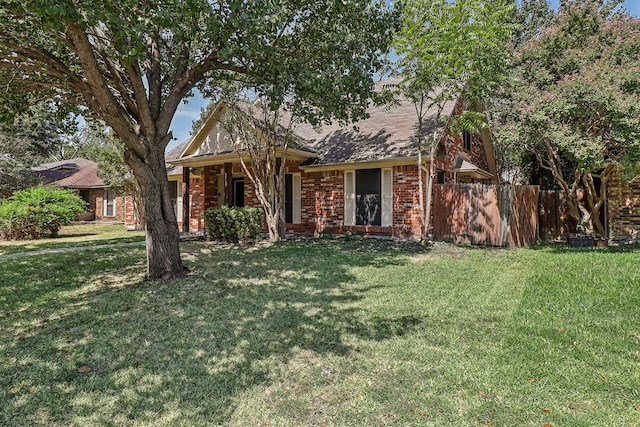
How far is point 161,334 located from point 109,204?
23879mm

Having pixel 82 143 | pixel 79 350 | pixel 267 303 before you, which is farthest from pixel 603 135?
pixel 82 143

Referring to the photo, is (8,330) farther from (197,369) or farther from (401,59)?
(401,59)

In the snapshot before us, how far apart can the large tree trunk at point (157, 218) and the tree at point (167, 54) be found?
2 cm

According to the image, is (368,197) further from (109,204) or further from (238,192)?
(109,204)

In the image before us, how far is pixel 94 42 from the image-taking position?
780 cm

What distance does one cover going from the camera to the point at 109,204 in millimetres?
24859

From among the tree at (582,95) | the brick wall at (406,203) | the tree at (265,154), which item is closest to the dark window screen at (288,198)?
the tree at (265,154)

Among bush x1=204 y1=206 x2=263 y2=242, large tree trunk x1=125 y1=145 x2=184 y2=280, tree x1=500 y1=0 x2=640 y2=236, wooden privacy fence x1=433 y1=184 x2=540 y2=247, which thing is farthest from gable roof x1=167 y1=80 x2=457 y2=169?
large tree trunk x1=125 y1=145 x2=184 y2=280

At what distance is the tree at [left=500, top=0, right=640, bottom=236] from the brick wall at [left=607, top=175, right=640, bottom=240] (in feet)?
4.15

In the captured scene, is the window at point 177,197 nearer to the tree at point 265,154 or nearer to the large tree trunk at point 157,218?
the tree at point 265,154

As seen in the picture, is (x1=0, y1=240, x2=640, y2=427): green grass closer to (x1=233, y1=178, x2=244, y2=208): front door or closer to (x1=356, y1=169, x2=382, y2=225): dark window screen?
(x1=356, y1=169, x2=382, y2=225): dark window screen

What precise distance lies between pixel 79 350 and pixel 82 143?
48.2 m

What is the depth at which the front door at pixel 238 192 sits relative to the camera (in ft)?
53.3

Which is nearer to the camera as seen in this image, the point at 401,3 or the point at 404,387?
the point at 404,387
